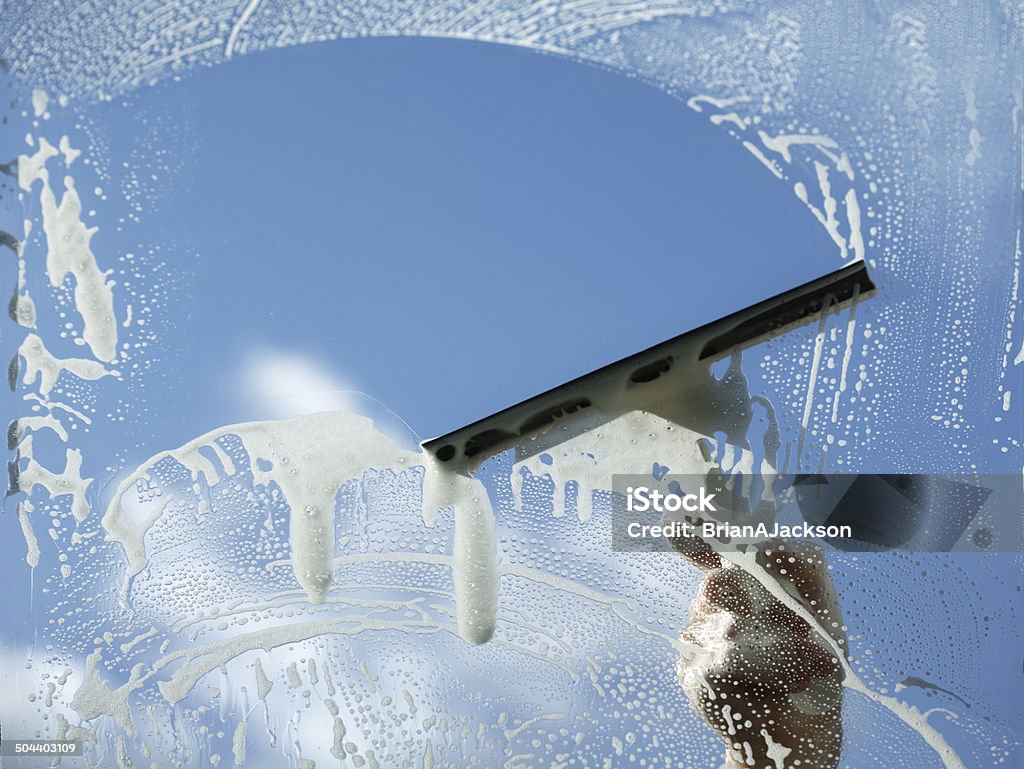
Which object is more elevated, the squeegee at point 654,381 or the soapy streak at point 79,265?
the soapy streak at point 79,265

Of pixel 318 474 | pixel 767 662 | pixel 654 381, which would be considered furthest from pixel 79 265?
pixel 767 662

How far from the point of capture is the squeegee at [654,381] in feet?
3.56

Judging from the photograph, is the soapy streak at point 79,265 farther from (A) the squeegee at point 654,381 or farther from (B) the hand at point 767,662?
(B) the hand at point 767,662

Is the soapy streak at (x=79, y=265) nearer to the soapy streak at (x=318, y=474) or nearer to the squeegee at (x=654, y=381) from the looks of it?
the soapy streak at (x=318, y=474)

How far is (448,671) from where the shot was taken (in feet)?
3.62

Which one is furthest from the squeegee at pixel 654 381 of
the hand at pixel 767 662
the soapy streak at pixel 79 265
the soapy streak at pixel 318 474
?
the soapy streak at pixel 79 265

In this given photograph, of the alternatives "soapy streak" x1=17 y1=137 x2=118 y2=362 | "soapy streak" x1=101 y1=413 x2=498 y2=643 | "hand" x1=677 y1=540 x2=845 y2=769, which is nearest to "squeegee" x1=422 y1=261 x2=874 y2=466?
"soapy streak" x1=101 y1=413 x2=498 y2=643

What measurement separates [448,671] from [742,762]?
377 mm

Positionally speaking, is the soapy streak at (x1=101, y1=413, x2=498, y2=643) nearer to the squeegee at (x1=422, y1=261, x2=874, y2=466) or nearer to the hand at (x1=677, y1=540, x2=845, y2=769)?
the squeegee at (x1=422, y1=261, x2=874, y2=466)

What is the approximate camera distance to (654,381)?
1.10 meters

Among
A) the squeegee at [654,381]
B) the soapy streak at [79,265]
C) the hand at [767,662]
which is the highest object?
the soapy streak at [79,265]

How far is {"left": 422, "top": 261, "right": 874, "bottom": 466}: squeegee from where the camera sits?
108cm

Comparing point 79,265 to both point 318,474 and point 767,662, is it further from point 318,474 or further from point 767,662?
point 767,662

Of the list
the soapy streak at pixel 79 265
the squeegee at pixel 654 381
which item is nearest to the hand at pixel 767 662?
the squeegee at pixel 654 381
